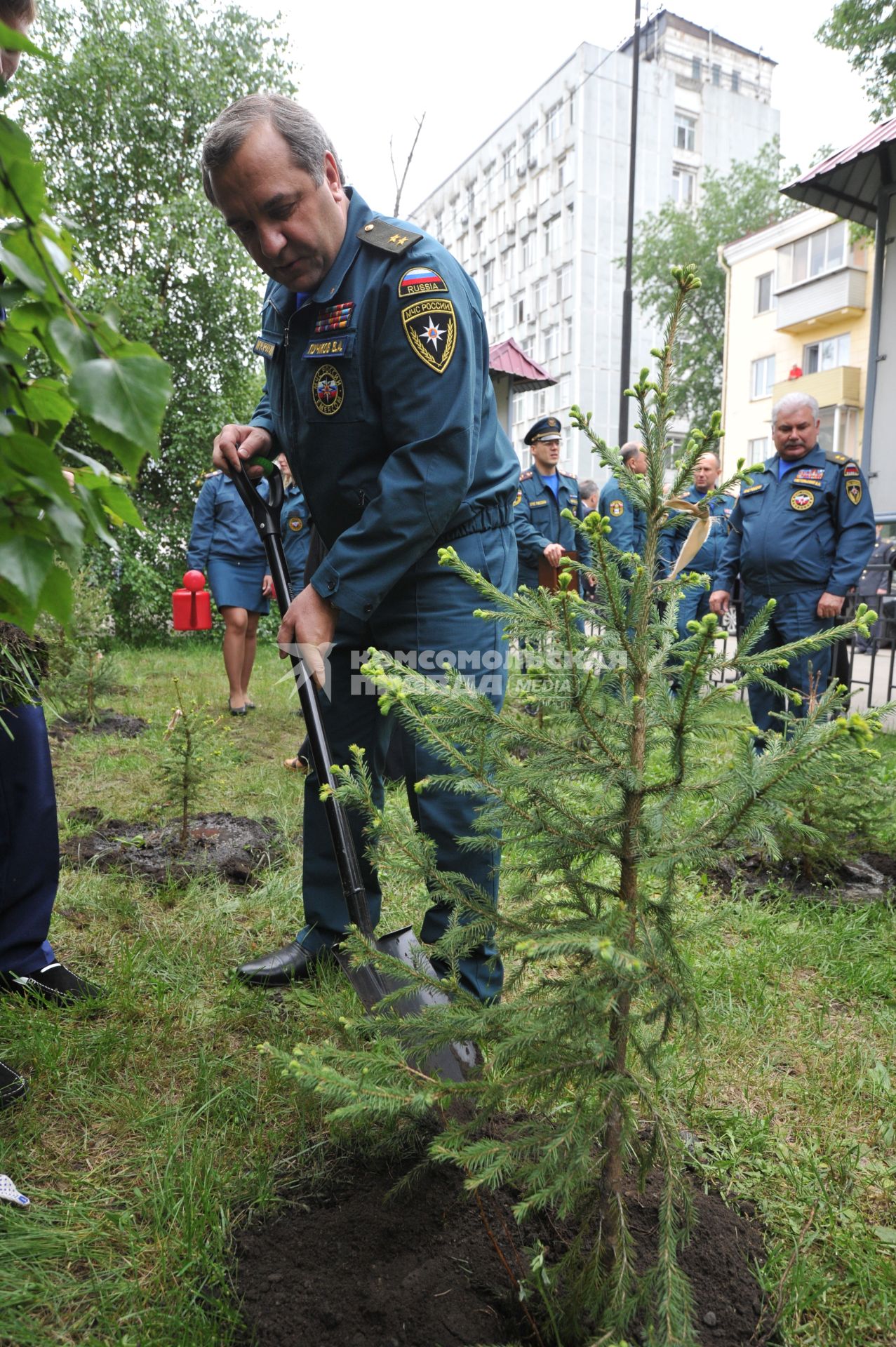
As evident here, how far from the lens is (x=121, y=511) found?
965mm

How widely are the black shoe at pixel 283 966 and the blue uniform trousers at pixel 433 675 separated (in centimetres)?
5

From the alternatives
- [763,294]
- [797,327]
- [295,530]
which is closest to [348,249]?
[295,530]

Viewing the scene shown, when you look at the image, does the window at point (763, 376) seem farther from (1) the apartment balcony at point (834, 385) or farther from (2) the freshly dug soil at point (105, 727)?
(2) the freshly dug soil at point (105, 727)

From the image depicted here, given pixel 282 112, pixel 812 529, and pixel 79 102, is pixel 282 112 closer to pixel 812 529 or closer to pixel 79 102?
pixel 812 529

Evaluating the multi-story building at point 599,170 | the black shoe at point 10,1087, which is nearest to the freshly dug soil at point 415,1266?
the black shoe at point 10,1087

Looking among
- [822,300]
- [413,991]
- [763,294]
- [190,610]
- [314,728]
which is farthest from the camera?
[763,294]

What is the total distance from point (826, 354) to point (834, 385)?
2.07m

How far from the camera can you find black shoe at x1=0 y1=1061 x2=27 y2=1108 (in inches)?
76.4

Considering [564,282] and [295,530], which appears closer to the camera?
[295,530]

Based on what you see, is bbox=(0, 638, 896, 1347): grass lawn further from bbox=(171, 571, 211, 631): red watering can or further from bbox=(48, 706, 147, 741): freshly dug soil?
bbox=(171, 571, 211, 631): red watering can

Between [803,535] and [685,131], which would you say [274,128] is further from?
[685,131]

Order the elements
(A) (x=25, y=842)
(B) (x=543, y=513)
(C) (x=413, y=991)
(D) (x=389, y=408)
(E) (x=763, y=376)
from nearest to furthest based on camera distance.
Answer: (C) (x=413, y=991) < (D) (x=389, y=408) < (A) (x=25, y=842) < (B) (x=543, y=513) < (E) (x=763, y=376)

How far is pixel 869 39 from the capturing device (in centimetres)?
1416

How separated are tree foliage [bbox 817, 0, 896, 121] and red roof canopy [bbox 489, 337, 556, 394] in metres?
9.90
